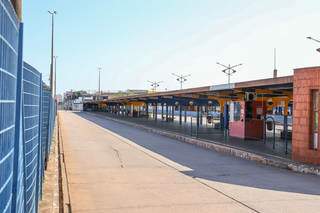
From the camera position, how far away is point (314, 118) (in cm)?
1465

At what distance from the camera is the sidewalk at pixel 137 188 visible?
873 centimetres

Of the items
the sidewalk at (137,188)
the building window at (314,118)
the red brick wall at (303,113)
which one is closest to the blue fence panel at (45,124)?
the sidewalk at (137,188)

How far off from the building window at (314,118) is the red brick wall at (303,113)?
0.09m

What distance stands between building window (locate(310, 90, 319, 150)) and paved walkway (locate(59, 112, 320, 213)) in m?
1.41

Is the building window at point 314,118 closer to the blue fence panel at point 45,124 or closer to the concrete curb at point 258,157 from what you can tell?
the concrete curb at point 258,157

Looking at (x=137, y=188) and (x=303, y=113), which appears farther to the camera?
(x=303, y=113)

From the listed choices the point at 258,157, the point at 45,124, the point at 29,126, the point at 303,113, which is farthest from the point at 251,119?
the point at 29,126

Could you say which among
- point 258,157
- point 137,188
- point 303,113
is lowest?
point 137,188

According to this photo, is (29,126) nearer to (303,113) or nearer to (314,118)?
(314,118)

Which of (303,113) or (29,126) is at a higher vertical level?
(303,113)

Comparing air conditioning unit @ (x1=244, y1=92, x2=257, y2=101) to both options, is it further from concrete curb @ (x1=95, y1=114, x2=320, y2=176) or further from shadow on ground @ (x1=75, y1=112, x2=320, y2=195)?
shadow on ground @ (x1=75, y1=112, x2=320, y2=195)

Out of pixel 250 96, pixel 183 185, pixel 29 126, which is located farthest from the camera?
pixel 250 96

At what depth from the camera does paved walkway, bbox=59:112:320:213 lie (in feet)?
29.0

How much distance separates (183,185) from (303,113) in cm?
571
